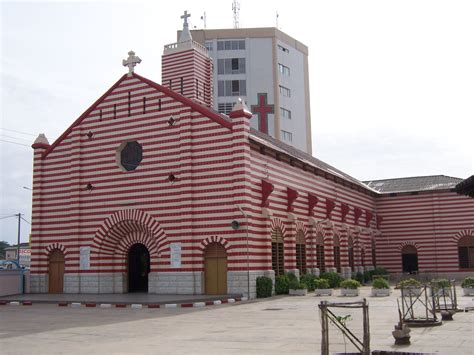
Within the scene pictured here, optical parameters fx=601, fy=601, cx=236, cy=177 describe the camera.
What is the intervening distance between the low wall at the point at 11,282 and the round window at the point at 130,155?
8663 mm

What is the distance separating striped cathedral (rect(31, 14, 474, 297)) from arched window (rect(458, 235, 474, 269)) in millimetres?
12566

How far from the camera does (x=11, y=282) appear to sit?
1328 inches

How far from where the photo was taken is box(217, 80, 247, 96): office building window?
2906 inches

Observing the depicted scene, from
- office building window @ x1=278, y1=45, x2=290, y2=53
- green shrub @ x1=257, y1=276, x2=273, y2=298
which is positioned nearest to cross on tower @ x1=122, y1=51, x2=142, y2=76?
green shrub @ x1=257, y1=276, x2=273, y2=298

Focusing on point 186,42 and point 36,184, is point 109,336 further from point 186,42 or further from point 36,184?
point 186,42

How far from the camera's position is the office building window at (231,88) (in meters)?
73.8

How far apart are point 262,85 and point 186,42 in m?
34.4

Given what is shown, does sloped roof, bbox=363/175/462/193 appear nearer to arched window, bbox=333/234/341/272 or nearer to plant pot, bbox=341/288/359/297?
arched window, bbox=333/234/341/272

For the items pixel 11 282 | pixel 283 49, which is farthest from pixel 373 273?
pixel 283 49

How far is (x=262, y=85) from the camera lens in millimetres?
73938

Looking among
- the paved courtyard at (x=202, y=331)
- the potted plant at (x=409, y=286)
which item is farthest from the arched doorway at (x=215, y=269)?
the potted plant at (x=409, y=286)

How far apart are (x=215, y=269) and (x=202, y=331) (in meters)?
13.5

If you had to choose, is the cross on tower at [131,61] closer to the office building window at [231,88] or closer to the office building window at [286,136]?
the office building window at [231,88]

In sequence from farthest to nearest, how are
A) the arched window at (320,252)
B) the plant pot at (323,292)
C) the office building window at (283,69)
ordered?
the office building window at (283,69) < the arched window at (320,252) < the plant pot at (323,292)
